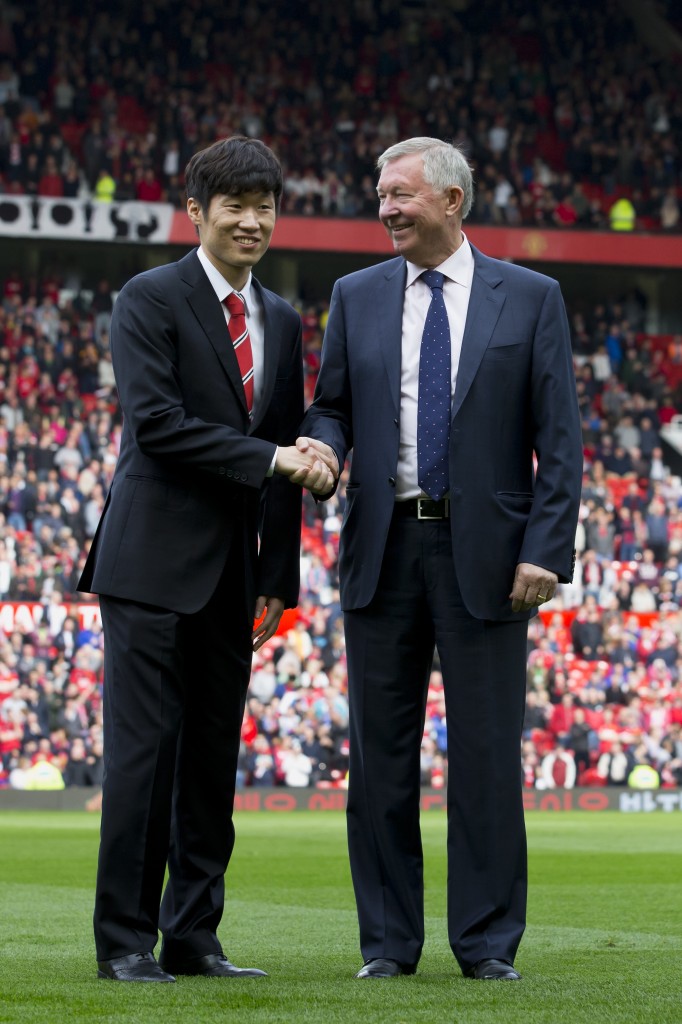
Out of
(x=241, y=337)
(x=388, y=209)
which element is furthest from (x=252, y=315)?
(x=388, y=209)

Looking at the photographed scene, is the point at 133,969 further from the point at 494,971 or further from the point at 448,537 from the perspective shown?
the point at 448,537

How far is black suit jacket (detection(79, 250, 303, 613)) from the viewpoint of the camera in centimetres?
497

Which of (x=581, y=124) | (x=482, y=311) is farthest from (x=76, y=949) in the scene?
(x=581, y=124)

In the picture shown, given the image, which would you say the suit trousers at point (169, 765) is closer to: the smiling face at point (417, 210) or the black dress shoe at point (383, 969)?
the black dress shoe at point (383, 969)

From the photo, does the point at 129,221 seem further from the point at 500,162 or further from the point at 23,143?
the point at 500,162

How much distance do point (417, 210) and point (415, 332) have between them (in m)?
0.38

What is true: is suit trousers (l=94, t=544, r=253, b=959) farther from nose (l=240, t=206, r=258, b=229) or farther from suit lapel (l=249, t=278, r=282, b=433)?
nose (l=240, t=206, r=258, b=229)

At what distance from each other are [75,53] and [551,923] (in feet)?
85.4

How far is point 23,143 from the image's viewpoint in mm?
28281

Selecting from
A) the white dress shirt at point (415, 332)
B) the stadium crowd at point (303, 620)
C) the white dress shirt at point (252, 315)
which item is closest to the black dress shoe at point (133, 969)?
the white dress shirt at point (415, 332)

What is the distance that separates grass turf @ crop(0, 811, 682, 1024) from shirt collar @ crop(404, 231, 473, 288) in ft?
6.98

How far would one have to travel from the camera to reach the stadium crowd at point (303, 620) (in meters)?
20.1

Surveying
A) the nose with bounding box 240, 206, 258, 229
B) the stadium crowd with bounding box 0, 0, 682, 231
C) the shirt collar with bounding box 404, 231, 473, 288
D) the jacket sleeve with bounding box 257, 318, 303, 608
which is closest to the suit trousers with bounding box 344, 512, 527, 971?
the jacket sleeve with bounding box 257, 318, 303, 608

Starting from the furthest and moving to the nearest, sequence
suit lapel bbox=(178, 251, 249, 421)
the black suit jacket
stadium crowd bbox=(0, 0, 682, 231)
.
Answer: stadium crowd bbox=(0, 0, 682, 231), suit lapel bbox=(178, 251, 249, 421), the black suit jacket
